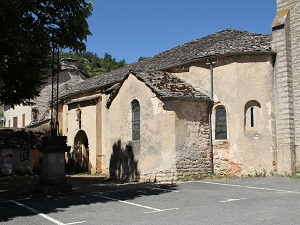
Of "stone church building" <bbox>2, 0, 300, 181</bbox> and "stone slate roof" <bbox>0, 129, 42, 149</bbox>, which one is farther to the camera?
"stone slate roof" <bbox>0, 129, 42, 149</bbox>

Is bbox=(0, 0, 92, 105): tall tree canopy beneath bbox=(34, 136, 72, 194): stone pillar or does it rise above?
above

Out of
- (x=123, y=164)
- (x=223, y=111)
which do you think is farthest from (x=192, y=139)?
(x=123, y=164)

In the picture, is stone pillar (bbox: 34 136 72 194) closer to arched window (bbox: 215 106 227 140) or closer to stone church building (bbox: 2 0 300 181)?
stone church building (bbox: 2 0 300 181)

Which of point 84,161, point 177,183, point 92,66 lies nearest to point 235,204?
point 177,183

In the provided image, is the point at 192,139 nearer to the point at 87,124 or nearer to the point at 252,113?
the point at 252,113

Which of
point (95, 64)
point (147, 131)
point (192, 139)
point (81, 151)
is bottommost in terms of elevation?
point (81, 151)

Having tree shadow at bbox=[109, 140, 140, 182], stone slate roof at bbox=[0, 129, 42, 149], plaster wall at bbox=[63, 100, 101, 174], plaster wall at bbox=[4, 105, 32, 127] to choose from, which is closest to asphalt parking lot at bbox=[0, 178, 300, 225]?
tree shadow at bbox=[109, 140, 140, 182]

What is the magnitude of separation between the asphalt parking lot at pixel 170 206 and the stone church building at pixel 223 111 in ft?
7.91

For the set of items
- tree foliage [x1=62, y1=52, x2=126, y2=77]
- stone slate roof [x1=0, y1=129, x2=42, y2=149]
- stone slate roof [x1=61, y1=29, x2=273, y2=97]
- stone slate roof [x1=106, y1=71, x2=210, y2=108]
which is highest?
tree foliage [x1=62, y1=52, x2=126, y2=77]

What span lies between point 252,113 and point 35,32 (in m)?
10.5

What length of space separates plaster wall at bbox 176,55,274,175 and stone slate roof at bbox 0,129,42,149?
51.2ft

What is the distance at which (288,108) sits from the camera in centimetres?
1614

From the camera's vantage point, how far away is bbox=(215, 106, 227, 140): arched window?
17.2 m

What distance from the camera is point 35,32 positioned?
1152cm
